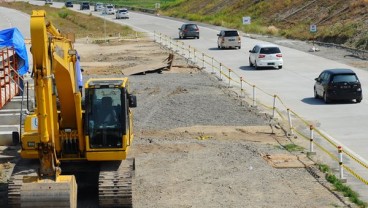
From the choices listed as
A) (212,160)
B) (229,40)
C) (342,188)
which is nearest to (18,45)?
(212,160)

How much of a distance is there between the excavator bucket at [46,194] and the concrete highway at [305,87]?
26.0ft

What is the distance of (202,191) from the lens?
17969 mm

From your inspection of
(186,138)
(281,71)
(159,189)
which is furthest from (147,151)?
(281,71)

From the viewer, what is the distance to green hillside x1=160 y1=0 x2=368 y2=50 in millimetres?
64375

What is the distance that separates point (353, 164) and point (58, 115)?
29.7ft

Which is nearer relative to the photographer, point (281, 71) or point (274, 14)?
point (281, 71)

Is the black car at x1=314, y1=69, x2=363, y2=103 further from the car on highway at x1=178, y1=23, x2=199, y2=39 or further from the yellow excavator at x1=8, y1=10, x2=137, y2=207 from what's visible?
the car on highway at x1=178, y1=23, x2=199, y2=39

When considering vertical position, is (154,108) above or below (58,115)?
below

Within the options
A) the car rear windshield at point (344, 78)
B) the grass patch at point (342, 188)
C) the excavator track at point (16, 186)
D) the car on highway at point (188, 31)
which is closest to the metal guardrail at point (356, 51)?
the car on highway at point (188, 31)

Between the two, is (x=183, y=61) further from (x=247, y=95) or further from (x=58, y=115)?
(x=58, y=115)

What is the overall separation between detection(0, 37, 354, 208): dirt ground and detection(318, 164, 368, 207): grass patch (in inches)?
7.3

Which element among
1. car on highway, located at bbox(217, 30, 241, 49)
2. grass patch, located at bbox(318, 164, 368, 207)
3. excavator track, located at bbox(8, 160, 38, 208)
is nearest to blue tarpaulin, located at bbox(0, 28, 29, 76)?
grass patch, located at bbox(318, 164, 368, 207)

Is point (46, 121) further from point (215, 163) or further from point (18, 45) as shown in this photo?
point (18, 45)

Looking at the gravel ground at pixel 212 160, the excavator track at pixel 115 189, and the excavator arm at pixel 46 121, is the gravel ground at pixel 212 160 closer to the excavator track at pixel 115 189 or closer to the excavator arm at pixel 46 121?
the excavator track at pixel 115 189
